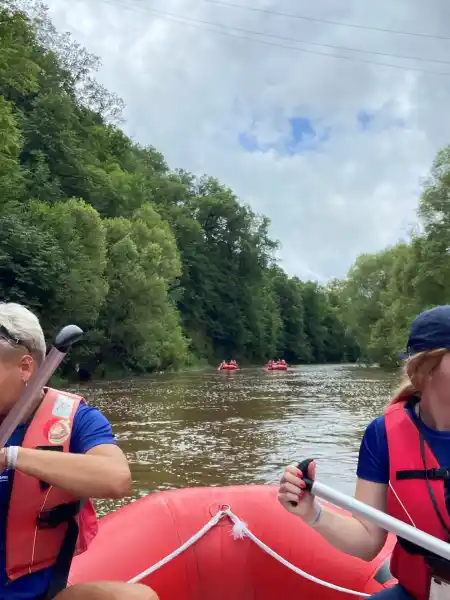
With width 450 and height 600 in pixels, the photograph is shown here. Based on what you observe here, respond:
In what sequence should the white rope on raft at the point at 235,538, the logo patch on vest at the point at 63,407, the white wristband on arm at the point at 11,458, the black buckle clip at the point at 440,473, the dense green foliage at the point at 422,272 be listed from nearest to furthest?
1. the white wristband on arm at the point at 11,458
2. the black buckle clip at the point at 440,473
3. the logo patch on vest at the point at 63,407
4. the white rope on raft at the point at 235,538
5. the dense green foliage at the point at 422,272

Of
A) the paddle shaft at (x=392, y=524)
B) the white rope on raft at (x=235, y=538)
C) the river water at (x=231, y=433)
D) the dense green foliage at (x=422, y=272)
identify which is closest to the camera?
the paddle shaft at (x=392, y=524)

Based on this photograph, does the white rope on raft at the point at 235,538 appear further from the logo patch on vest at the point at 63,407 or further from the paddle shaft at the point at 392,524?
the paddle shaft at the point at 392,524

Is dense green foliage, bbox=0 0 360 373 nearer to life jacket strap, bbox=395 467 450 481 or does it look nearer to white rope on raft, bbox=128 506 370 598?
white rope on raft, bbox=128 506 370 598

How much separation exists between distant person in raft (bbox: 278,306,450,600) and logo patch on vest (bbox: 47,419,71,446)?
56 cm

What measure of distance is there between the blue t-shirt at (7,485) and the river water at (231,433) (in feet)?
13.2

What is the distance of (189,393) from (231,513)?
1367 cm

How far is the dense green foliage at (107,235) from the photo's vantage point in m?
18.4

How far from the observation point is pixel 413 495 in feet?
5.35

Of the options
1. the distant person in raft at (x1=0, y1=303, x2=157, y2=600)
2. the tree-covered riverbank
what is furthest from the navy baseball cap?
the tree-covered riverbank

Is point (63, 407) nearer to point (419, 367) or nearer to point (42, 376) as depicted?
point (42, 376)

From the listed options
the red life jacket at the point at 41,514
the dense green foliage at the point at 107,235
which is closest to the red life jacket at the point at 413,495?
the red life jacket at the point at 41,514

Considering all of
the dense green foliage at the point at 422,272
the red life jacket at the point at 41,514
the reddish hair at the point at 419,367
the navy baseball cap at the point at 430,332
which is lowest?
the red life jacket at the point at 41,514

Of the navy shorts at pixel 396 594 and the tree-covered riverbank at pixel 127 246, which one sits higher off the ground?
the tree-covered riverbank at pixel 127 246

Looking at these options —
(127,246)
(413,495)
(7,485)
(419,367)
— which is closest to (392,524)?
(413,495)
